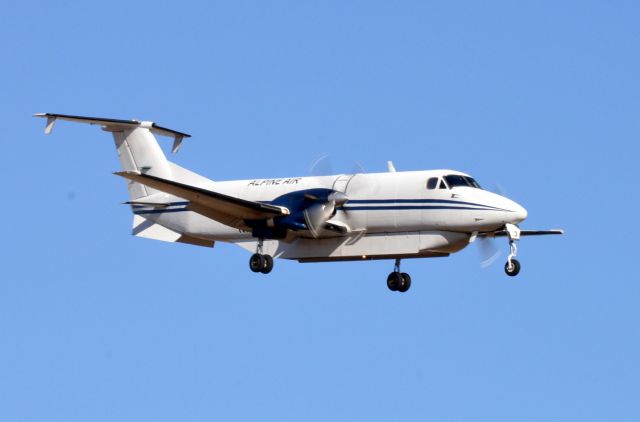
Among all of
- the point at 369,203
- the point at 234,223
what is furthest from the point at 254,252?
the point at 369,203

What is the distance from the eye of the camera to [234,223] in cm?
3969

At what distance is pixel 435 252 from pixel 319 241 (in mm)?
3417

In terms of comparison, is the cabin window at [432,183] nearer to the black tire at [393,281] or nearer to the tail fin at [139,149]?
the black tire at [393,281]

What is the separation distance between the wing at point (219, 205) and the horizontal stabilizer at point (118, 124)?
4.40 metres

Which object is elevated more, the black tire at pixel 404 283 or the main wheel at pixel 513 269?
the black tire at pixel 404 283

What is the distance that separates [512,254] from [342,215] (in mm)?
4895

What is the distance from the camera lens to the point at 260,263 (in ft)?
127

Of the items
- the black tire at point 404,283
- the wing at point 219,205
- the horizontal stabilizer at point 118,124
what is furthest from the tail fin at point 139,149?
the black tire at point 404,283

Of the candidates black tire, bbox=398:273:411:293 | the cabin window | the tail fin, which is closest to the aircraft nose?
the cabin window

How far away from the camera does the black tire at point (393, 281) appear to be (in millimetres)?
39719

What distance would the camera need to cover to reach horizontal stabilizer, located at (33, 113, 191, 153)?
132 ft

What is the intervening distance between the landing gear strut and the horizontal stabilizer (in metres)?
11.9

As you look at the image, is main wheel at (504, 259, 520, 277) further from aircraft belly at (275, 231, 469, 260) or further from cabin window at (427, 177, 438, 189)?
cabin window at (427, 177, 438, 189)

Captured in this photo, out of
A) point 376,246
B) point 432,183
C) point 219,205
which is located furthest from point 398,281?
point 219,205
